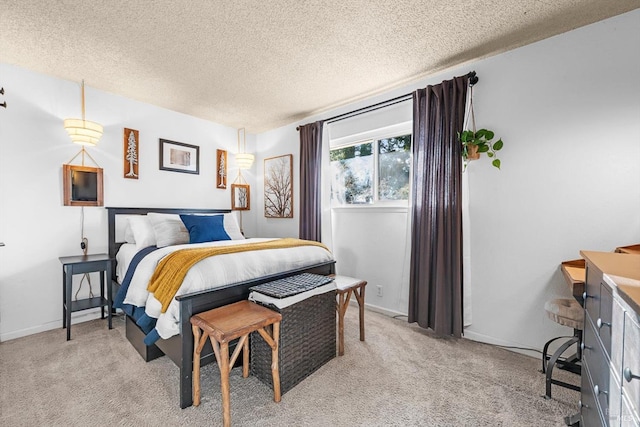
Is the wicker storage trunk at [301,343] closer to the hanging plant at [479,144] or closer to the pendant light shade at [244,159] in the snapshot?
the hanging plant at [479,144]

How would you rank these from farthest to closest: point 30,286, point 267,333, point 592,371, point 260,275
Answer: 1. point 30,286
2. point 260,275
3. point 267,333
4. point 592,371

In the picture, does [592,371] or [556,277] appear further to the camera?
[556,277]

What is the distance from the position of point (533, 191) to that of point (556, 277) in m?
0.67

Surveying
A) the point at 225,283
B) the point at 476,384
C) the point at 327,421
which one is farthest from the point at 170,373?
the point at 476,384

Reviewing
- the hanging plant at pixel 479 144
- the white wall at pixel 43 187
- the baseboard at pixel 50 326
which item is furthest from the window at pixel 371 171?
the baseboard at pixel 50 326

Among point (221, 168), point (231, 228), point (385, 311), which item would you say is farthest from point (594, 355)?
point (221, 168)

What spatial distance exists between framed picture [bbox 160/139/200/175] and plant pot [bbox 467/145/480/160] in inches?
133

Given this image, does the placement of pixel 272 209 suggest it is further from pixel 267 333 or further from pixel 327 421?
pixel 327 421

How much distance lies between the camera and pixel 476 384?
186 centimetres

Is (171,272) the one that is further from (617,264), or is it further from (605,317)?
(617,264)

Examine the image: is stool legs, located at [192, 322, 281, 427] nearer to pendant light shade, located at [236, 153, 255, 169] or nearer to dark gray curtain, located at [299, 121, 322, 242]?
dark gray curtain, located at [299, 121, 322, 242]

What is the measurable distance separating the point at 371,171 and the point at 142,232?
2570 mm

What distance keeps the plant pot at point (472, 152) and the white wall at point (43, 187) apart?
358cm

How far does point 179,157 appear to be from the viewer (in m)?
3.74
